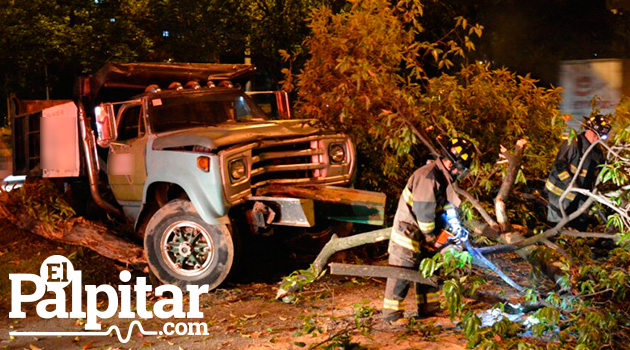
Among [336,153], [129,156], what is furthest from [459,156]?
[129,156]

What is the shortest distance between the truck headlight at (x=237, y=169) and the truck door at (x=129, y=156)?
1336mm

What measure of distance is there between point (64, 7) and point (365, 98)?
18.1 meters

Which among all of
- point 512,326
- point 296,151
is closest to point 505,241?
point 512,326

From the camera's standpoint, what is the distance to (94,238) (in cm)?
882

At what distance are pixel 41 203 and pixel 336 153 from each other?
379cm

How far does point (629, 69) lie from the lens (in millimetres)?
8969

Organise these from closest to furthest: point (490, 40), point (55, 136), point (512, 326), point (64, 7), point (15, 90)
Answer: point (512, 326) < point (55, 136) < point (490, 40) < point (64, 7) < point (15, 90)

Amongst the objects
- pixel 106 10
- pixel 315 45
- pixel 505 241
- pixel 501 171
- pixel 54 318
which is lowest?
pixel 54 318

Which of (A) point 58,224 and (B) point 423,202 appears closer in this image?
(B) point 423,202

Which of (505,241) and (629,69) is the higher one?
(629,69)

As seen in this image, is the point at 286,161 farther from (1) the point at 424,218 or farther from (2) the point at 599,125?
(2) the point at 599,125

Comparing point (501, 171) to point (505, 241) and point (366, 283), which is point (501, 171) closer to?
point (505, 241)

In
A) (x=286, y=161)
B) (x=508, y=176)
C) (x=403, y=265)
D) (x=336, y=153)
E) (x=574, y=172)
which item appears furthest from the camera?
(x=336, y=153)

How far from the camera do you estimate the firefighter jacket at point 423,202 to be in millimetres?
6002
